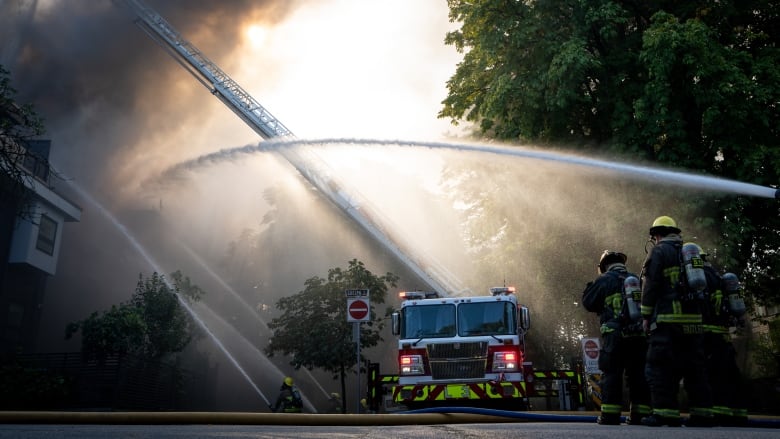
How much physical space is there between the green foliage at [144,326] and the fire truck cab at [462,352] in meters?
9.77

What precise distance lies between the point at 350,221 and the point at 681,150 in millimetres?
16132

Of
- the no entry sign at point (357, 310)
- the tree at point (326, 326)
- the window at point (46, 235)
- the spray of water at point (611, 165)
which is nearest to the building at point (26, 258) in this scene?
the window at point (46, 235)

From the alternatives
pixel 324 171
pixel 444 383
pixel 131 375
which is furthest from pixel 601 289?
pixel 324 171

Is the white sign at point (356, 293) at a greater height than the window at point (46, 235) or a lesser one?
lesser

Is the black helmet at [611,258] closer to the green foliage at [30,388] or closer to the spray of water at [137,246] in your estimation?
the green foliage at [30,388]

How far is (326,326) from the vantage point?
66.7 feet

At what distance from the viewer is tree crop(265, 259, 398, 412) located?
2000cm

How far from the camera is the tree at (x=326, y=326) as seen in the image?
20000mm

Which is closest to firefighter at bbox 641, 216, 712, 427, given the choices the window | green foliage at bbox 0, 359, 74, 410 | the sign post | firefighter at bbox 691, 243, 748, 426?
firefighter at bbox 691, 243, 748, 426

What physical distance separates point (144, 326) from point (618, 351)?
16106mm

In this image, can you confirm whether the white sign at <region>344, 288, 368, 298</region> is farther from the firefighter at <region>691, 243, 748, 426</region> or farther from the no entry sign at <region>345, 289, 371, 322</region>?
the firefighter at <region>691, 243, 748, 426</region>

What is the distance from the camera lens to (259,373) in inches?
1209

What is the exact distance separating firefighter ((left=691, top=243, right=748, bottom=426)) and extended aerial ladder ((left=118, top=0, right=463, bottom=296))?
1596cm

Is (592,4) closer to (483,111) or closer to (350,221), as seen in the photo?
(483,111)
